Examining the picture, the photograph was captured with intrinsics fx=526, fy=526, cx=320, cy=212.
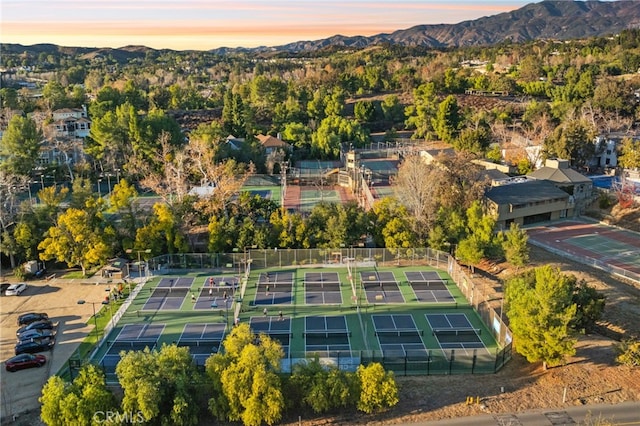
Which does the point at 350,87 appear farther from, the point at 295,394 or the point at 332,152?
the point at 295,394

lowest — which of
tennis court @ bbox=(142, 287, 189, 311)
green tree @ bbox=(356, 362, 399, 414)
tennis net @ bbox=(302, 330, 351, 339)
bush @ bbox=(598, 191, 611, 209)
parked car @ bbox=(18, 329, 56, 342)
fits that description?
tennis net @ bbox=(302, 330, 351, 339)

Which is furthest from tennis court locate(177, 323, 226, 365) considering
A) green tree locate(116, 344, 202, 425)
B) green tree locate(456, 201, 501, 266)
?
green tree locate(456, 201, 501, 266)

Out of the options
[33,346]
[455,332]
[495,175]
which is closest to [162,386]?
[33,346]

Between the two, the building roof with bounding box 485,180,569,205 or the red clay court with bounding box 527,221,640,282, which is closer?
the red clay court with bounding box 527,221,640,282

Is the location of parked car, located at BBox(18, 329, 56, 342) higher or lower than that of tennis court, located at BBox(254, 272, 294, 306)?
lower

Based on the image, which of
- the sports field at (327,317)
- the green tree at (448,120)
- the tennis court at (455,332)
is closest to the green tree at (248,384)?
the sports field at (327,317)

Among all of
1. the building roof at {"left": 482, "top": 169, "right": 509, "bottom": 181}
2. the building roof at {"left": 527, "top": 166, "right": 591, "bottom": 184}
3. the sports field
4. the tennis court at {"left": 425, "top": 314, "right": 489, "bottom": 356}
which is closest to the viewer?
the sports field

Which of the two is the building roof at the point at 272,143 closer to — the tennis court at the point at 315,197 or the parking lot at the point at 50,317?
the tennis court at the point at 315,197

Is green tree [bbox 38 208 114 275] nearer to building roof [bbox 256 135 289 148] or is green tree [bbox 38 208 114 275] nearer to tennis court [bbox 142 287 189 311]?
tennis court [bbox 142 287 189 311]

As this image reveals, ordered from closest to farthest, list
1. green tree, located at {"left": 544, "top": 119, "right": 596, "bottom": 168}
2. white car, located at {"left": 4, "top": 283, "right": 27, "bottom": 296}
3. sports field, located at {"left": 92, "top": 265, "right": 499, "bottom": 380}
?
sports field, located at {"left": 92, "top": 265, "right": 499, "bottom": 380}
white car, located at {"left": 4, "top": 283, "right": 27, "bottom": 296}
green tree, located at {"left": 544, "top": 119, "right": 596, "bottom": 168}
